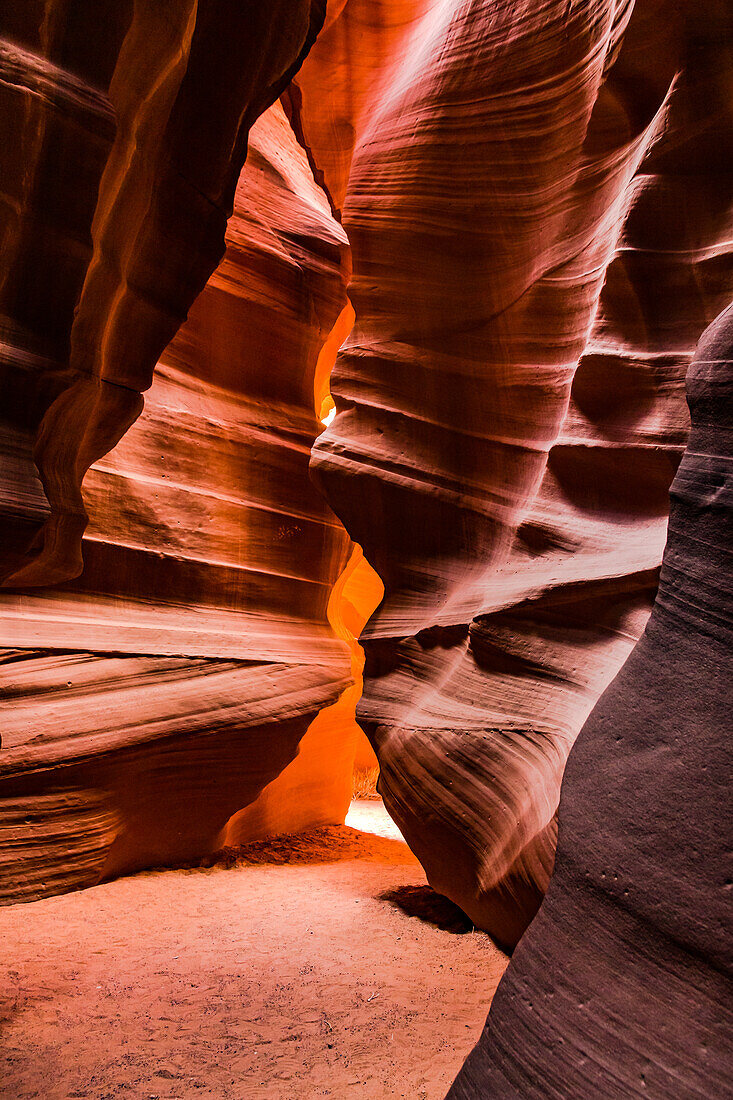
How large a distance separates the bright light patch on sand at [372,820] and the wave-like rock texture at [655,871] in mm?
6593

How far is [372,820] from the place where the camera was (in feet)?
33.2

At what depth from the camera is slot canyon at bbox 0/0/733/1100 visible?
230cm

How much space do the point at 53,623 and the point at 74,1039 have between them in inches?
122

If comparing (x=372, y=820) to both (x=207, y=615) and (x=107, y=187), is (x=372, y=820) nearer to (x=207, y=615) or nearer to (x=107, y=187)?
(x=207, y=615)

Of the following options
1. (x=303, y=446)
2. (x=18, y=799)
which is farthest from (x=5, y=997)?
(x=303, y=446)

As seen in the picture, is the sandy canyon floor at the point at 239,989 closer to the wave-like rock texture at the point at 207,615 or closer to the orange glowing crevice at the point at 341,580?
the wave-like rock texture at the point at 207,615

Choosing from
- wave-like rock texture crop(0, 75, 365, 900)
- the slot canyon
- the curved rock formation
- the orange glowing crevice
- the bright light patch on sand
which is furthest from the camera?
the bright light patch on sand

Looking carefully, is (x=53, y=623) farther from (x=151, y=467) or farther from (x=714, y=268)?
(x=714, y=268)

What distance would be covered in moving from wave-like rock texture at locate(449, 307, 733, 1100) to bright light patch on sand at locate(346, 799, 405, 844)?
6593mm

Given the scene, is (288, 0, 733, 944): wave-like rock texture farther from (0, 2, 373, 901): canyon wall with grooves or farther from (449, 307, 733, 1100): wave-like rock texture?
(449, 307, 733, 1100): wave-like rock texture

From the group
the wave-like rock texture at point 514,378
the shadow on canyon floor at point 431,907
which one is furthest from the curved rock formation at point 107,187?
the shadow on canyon floor at point 431,907

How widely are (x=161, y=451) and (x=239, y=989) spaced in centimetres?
413

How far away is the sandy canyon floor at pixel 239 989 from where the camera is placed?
3359 mm

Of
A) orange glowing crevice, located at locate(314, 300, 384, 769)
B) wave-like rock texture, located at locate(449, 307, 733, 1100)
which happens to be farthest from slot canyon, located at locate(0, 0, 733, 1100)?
orange glowing crevice, located at locate(314, 300, 384, 769)
